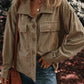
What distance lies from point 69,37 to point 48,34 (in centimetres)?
21

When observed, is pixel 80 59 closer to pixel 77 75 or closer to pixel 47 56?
pixel 77 75

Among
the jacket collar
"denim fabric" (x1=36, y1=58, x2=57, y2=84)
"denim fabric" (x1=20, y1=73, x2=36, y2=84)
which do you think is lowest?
"denim fabric" (x1=20, y1=73, x2=36, y2=84)

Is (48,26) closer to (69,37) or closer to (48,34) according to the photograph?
(48,34)

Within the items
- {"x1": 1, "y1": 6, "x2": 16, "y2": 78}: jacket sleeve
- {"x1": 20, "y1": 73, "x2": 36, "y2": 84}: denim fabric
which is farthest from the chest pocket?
{"x1": 20, "y1": 73, "x2": 36, "y2": 84}: denim fabric

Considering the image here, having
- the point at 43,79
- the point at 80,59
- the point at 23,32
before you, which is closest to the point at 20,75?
the point at 43,79

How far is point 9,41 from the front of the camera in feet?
7.52

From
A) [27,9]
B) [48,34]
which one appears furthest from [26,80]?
[27,9]

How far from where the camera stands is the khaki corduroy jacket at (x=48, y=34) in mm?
2088

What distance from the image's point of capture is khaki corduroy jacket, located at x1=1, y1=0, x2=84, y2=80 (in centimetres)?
209

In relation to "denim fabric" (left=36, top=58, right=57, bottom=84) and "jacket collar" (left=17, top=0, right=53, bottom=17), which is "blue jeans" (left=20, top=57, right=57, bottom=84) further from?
"jacket collar" (left=17, top=0, right=53, bottom=17)

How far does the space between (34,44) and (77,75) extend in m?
3.24

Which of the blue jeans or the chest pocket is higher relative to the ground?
the chest pocket

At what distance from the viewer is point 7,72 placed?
234 centimetres

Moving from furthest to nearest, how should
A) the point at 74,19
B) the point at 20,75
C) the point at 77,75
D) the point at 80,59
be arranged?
the point at 80,59 < the point at 77,75 < the point at 20,75 < the point at 74,19
